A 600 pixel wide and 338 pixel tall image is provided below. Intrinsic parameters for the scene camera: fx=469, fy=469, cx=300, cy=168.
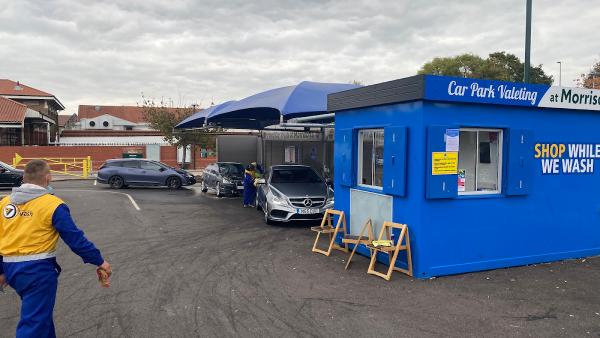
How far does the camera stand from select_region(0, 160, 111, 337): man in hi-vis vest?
12.0 feet

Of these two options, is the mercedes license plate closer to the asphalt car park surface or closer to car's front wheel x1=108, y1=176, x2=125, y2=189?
the asphalt car park surface

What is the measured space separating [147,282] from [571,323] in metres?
5.44

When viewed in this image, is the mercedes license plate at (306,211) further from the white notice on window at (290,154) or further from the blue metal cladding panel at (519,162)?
the white notice on window at (290,154)

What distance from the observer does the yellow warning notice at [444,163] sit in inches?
Answer: 274

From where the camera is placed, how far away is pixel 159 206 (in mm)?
15117

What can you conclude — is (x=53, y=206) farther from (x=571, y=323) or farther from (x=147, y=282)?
(x=571, y=323)

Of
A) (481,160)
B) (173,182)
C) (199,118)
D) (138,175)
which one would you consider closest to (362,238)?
(481,160)

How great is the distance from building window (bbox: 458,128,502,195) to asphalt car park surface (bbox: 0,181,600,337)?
55.7 inches

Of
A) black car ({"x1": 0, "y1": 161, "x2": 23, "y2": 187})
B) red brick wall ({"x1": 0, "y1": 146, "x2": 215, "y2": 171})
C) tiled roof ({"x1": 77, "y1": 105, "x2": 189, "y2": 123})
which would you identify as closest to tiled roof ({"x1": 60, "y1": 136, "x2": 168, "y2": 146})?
red brick wall ({"x1": 0, "y1": 146, "x2": 215, "y2": 171})

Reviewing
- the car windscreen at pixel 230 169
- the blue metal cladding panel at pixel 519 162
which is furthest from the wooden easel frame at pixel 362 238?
the car windscreen at pixel 230 169

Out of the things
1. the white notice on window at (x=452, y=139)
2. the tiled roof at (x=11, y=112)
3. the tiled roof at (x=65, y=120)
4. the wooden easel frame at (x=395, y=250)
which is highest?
the tiled roof at (x=65, y=120)

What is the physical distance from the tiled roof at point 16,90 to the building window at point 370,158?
4769cm

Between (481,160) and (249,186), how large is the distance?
8.63 m

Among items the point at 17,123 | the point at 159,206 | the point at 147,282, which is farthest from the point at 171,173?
the point at 17,123
